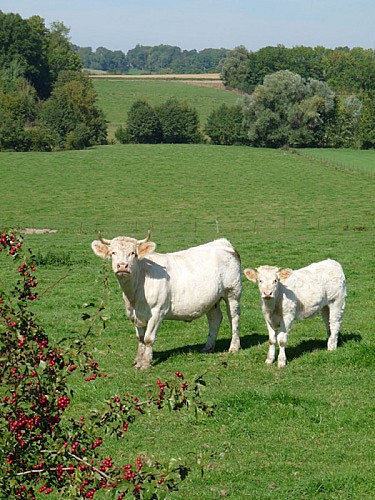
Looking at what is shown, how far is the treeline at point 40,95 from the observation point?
88812mm

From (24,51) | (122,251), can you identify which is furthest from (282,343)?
(24,51)

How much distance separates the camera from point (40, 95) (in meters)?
122

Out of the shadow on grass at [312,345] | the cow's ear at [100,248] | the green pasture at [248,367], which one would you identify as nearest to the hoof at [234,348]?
the green pasture at [248,367]

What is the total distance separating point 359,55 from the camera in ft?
560

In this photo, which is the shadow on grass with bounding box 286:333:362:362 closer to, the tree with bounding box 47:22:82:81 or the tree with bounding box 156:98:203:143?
the tree with bounding box 156:98:203:143

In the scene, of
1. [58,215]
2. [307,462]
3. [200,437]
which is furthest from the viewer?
[58,215]

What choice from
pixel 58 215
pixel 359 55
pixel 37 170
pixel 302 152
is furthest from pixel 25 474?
pixel 359 55

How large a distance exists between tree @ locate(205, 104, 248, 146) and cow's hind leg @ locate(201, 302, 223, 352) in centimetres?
8379

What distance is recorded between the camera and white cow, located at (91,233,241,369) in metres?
13.6

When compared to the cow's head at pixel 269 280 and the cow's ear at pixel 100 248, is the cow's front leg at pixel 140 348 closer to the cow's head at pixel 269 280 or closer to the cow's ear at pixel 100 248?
the cow's ear at pixel 100 248

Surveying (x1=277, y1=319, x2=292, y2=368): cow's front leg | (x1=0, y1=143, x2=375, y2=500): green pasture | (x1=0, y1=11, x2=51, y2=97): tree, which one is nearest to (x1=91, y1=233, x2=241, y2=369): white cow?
(x1=0, y1=143, x2=375, y2=500): green pasture

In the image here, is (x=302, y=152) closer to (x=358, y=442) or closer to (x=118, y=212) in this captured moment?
(x=118, y=212)

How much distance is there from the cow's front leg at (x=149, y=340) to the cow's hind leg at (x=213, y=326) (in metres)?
1.30

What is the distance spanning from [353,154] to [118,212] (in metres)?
46.4
